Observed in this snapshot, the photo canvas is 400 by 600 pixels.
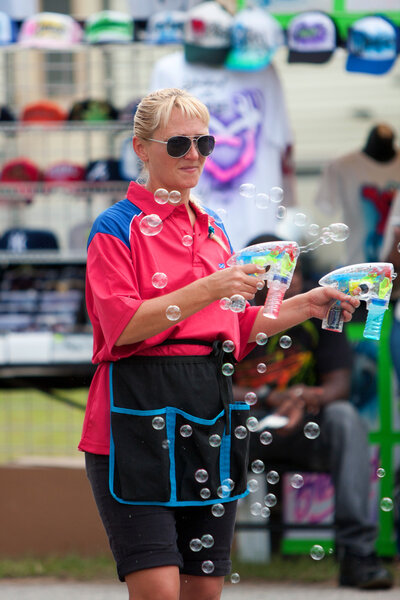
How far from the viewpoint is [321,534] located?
15.3ft

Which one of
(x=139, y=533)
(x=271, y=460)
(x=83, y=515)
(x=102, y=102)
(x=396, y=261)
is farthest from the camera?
Answer: (x=102, y=102)

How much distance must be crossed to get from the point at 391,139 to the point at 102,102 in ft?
5.06

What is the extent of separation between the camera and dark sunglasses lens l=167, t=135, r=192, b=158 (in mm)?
2230

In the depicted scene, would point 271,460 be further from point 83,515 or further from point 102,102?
point 102,102

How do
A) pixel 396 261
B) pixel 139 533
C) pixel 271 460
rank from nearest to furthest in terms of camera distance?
pixel 139 533 < pixel 396 261 < pixel 271 460

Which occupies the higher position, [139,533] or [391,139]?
[391,139]

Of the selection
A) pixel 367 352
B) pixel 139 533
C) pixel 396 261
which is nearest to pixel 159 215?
pixel 139 533

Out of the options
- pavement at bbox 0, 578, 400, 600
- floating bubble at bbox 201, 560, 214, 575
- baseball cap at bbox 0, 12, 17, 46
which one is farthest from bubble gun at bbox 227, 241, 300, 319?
baseball cap at bbox 0, 12, 17, 46

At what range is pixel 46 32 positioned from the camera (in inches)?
186

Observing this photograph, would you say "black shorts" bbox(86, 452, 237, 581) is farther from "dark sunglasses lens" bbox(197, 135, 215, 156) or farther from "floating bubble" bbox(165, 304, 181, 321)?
"dark sunglasses lens" bbox(197, 135, 215, 156)

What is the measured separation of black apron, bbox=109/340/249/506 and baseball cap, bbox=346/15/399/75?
2.56 m

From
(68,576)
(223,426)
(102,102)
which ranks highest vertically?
(102,102)

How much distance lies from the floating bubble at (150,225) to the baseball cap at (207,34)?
2432 mm

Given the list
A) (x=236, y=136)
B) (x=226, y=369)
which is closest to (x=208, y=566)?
(x=226, y=369)
